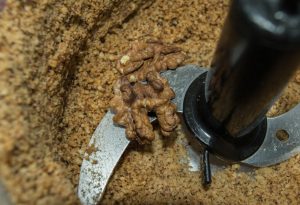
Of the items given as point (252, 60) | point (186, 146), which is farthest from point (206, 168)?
point (252, 60)

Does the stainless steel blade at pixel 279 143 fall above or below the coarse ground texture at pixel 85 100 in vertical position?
below

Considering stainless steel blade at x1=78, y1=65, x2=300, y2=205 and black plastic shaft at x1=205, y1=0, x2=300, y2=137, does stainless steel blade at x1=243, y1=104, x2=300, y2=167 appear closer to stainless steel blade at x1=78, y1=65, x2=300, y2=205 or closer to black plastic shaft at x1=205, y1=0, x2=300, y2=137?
stainless steel blade at x1=78, y1=65, x2=300, y2=205

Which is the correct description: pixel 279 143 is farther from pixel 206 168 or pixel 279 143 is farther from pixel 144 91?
pixel 144 91

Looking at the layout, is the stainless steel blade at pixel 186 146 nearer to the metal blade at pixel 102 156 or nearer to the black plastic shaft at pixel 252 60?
the metal blade at pixel 102 156

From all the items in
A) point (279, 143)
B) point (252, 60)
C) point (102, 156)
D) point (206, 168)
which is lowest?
point (279, 143)

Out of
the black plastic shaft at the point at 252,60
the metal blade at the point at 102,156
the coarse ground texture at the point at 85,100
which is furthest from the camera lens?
the metal blade at the point at 102,156

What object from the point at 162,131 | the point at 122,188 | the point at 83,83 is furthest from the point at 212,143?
the point at 83,83

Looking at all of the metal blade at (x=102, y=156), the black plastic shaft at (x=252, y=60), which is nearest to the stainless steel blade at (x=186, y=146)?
the metal blade at (x=102, y=156)
